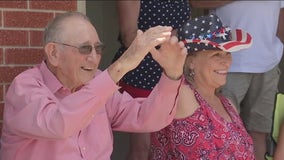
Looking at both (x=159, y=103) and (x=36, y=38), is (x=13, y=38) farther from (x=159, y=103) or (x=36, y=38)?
(x=159, y=103)

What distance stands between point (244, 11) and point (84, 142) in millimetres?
1852

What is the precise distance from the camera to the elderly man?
2721 millimetres

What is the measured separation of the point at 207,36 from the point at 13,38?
1.13 m

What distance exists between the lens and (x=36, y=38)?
151 inches

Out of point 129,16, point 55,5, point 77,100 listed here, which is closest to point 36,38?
point 55,5

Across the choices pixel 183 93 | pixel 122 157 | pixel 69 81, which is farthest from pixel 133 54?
pixel 122 157

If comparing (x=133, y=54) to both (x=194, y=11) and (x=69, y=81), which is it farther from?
(x=194, y=11)

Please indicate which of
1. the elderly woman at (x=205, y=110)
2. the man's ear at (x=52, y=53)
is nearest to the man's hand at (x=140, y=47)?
the man's ear at (x=52, y=53)

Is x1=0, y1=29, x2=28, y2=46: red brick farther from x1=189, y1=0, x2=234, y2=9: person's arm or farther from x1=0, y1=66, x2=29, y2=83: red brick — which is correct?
x1=189, y1=0, x2=234, y2=9: person's arm

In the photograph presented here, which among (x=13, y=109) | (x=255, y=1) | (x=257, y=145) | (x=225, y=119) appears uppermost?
(x=255, y=1)

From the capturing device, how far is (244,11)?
4.48m

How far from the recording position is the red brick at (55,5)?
Answer: 12.6ft

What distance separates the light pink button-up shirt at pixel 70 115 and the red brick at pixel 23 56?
0.62 m

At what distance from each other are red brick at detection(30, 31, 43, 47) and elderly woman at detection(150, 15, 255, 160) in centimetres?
86
